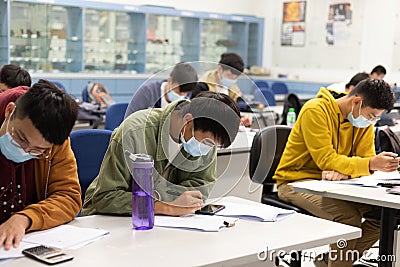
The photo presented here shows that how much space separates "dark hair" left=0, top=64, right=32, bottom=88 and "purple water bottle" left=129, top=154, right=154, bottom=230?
1.79 m

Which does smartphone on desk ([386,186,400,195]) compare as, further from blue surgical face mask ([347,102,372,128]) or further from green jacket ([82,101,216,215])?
green jacket ([82,101,216,215])

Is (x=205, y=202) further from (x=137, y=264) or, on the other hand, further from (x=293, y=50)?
(x=293, y=50)

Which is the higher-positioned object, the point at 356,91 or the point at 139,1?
the point at 139,1

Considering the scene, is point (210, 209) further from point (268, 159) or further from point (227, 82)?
point (268, 159)

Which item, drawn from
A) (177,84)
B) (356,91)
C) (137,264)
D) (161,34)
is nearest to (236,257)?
(137,264)

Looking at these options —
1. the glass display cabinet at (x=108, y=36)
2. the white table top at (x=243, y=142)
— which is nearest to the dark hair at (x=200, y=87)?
the white table top at (x=243, y=142)

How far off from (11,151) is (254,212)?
91cm

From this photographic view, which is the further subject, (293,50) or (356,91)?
(293,50)

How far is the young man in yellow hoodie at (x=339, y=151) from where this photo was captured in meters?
3.02

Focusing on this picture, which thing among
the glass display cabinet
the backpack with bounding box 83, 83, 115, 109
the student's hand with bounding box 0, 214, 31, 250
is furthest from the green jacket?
the glass display cabinet

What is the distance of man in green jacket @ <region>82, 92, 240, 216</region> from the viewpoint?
2039 millimetres

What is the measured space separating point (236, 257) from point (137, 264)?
297 mm

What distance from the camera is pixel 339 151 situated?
3.26 metres

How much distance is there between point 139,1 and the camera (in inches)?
336
